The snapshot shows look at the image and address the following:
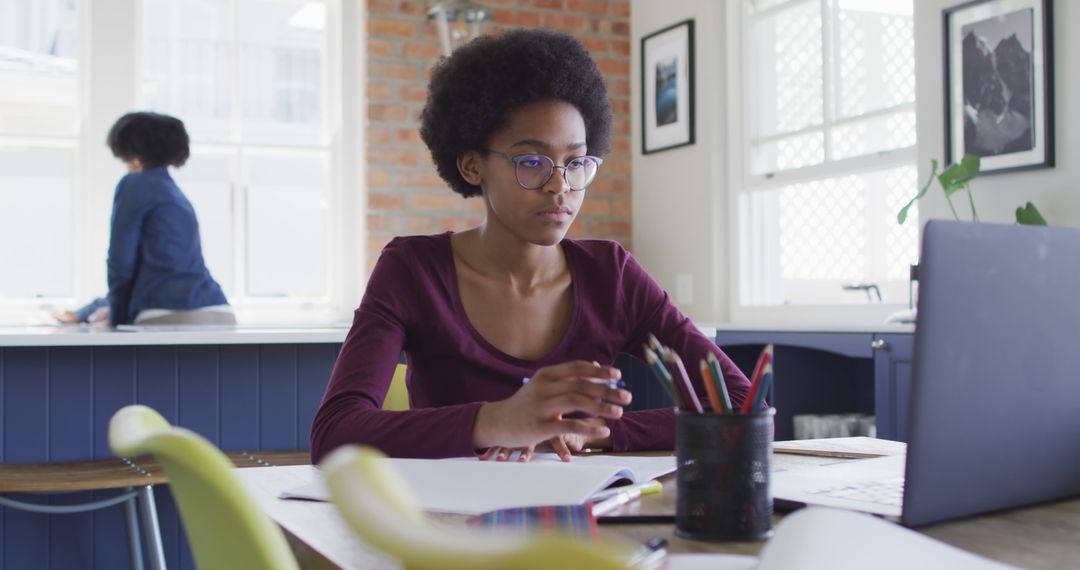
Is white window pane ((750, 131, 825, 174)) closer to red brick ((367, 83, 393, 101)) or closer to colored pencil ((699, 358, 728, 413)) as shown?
red brick ((367, 83, 393, 101))

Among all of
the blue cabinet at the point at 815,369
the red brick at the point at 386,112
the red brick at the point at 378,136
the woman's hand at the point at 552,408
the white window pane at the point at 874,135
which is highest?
the red brick at the point at 386,112

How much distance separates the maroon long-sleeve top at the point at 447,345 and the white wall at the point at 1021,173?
1.64m

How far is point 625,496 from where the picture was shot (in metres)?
0.91

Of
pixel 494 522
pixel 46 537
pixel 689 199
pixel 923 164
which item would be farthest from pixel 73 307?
pixel 494 522

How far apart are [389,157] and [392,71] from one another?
376mm

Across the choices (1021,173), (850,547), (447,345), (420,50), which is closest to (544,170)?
(447,345)

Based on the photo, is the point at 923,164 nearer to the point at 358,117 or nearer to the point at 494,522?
the point at 358,117

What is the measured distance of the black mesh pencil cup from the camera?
761 mm

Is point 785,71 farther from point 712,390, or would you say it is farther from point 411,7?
point 712,390

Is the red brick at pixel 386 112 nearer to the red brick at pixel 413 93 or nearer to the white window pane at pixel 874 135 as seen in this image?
the red brick at pixel 413 93

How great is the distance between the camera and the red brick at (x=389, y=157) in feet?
14.7

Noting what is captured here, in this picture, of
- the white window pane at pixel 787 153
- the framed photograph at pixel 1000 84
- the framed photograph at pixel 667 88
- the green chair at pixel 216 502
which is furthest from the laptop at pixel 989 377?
the framed photograph at pixel 667 88

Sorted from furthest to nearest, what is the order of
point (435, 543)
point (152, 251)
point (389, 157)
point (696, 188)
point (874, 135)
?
point (389, 157) < point (696, 188) < point (874, 135) < point (152, 251) < point (435, 543)

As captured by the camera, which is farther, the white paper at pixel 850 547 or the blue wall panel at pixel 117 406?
the blue wall panel at pixel 117 406
